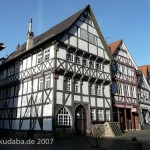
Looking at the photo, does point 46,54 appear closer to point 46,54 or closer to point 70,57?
point 46,54

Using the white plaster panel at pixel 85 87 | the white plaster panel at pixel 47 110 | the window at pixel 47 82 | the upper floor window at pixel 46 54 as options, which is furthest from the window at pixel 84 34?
the white plaster panel at pixel 47 110

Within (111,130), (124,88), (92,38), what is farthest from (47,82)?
(124,88)

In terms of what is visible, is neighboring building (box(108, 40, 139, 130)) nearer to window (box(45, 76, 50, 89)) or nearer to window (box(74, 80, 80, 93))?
window (box(74, 80, 80, 93))

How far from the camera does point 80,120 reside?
20.1 metres

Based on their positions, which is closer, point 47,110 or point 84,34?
point 47,110

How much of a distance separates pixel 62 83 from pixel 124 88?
12754mm

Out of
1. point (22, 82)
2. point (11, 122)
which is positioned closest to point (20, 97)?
point (22, 82)

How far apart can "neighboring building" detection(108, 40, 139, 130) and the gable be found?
440cm

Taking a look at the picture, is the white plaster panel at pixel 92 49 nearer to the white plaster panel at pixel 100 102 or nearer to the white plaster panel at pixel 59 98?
the white plaster panel at pixel 100 102

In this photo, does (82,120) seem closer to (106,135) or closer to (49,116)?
(106,135)

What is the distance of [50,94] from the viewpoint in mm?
18281

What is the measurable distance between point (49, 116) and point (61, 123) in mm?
1300

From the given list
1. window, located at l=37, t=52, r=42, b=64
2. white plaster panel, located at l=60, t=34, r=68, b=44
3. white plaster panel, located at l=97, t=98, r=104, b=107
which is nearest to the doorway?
white plaster panel, located at l=97, t=98, r=104, b=107

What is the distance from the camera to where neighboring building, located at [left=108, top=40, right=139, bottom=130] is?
88.0 feet
